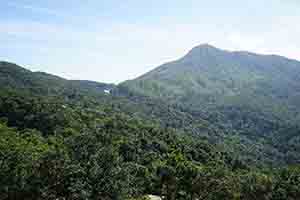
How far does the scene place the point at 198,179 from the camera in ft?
189

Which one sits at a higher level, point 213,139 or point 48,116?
point 48,116

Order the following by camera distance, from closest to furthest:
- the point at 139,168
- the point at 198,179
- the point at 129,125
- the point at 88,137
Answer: the point at 88,137, the point at 198,179, the point at 139,168, the point at 129,125

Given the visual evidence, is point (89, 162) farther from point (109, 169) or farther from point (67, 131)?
point (67, 131)

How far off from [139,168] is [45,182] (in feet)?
79.7

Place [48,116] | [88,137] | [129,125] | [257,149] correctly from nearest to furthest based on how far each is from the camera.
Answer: [88,137]
[48,116]
[129,125]
[257,149]

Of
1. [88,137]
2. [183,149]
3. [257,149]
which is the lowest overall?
[257,149]

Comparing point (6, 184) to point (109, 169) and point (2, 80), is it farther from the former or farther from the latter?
point (2, 80)

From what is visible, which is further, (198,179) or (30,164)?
(198,179)

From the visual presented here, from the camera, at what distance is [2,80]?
178750 mm

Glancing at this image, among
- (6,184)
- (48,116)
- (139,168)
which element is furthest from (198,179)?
(48,116)

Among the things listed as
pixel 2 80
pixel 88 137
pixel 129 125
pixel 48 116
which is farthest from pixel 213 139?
pixel 88 137

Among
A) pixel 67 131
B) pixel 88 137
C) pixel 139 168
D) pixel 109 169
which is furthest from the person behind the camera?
pixel 67 131

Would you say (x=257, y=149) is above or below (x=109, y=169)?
below

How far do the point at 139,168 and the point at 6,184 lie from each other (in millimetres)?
27693
